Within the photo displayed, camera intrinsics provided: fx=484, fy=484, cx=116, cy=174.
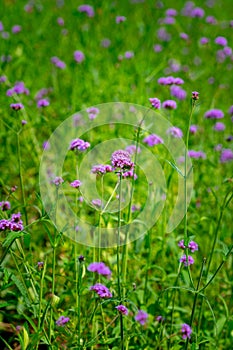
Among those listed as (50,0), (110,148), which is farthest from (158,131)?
(50,0)

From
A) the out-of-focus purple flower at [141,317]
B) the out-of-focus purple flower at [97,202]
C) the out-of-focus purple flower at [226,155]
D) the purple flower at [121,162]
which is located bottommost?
the out-of-focus purple flower at [141,317]

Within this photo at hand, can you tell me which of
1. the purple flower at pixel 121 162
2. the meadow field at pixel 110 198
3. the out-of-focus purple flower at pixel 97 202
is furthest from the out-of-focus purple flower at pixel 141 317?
the purple flower at pixel 121 162

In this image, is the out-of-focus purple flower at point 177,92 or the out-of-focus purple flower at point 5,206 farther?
the out-of-focus purple flower at point 177,92

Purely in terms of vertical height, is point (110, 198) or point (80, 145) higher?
point (80, 145)

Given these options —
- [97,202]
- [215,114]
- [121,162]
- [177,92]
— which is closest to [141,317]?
[97,202]

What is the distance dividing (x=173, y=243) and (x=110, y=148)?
662mm

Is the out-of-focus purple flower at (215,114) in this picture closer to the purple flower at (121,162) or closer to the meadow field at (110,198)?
the meadow field at (110,198)

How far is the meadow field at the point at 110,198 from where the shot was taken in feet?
4.61

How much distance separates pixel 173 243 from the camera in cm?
175

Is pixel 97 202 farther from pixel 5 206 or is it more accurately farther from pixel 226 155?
pixel 226 155

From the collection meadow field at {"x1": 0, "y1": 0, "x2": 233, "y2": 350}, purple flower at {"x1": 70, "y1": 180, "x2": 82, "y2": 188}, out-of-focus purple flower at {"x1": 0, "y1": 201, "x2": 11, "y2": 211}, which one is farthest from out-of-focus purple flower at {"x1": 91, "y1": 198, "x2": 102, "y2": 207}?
out-of-focus purple flower at {"x1": 0, "y1": 201, "x2": 11, "y2": 211}

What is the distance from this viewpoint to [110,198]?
1355mm

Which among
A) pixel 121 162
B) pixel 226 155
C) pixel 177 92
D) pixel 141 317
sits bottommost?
pixel 141 317

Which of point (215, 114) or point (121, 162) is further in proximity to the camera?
point (215, 114)
